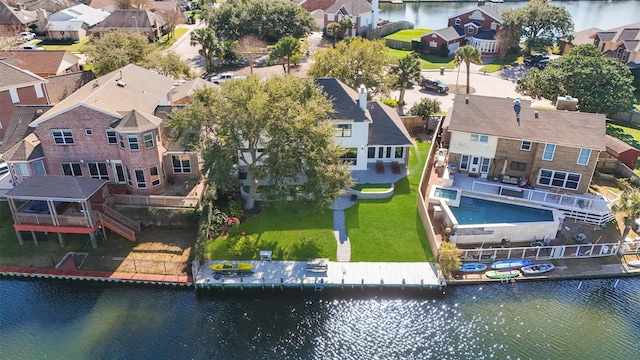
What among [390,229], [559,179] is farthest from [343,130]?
[559,179]

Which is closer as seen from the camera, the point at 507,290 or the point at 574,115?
the point at 507,290

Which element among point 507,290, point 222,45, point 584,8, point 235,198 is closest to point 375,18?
point 222,45

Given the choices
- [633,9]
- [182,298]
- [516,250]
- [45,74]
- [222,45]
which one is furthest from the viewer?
[633,9]

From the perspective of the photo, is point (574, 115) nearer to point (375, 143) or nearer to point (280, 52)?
point (375, 143)

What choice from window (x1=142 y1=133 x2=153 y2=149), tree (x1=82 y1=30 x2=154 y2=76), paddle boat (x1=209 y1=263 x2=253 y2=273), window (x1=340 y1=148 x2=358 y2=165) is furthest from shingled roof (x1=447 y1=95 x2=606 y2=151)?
tree (x1=82 y1=30 x2=154 y2=76)

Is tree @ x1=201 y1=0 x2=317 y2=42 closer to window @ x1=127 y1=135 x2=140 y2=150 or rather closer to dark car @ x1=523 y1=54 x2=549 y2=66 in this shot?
dark car @ x1=523 y1=54 x2=549 y2=66

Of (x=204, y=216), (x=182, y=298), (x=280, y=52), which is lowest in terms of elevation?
(x=182, y=298)

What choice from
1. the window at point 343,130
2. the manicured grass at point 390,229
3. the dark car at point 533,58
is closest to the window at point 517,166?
the manicured grass at point 390,229
